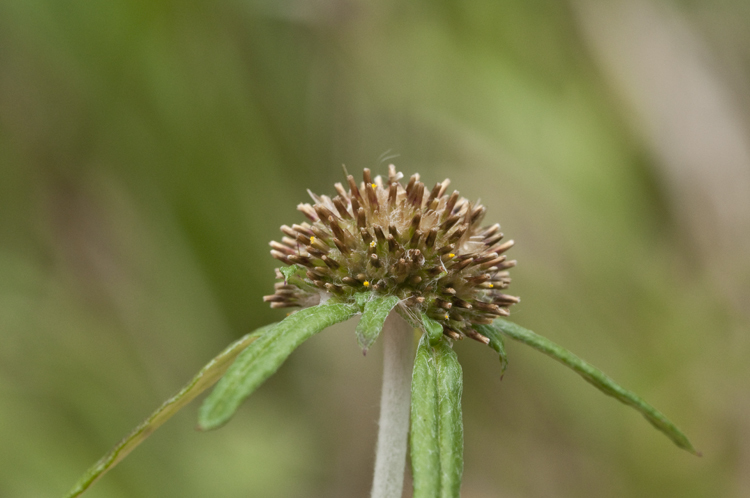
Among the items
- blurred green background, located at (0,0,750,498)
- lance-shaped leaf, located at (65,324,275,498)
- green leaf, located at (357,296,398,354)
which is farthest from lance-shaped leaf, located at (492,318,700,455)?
blurred green background, located at (0,0,750,498)

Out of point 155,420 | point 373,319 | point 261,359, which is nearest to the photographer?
point 261,359

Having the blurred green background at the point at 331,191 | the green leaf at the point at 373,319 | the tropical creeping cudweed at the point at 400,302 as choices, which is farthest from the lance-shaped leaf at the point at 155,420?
the blurred green background at the point at 331,191

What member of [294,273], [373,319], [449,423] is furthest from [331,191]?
[449,423]

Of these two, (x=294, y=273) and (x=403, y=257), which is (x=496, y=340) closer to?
(x=403, y=257)

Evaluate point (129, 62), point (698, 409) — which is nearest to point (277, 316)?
point (129, 62)

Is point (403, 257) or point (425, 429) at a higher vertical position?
point (403, 257)

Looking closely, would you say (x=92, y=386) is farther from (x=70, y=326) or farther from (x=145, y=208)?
(x=145, y=208)
